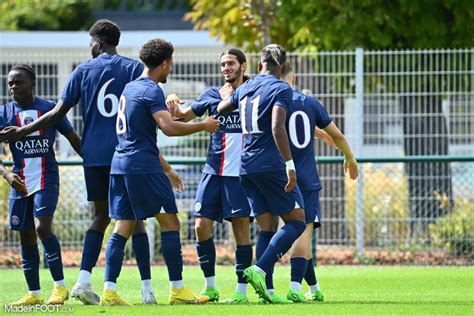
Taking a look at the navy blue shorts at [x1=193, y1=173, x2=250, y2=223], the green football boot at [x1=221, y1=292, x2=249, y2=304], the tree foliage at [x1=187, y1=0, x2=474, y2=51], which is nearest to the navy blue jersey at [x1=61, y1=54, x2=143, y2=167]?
the navy blue shorts at [x1=193, y1=173, x2=250, y2=223]

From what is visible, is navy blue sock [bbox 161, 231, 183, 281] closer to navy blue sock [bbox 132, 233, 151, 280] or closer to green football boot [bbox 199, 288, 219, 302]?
navy blue sock [bbox 132, 233, 151, 280]

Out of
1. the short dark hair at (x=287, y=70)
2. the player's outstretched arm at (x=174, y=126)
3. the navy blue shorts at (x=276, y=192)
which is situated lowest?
the navy blue shorts at (x=276, y=192)

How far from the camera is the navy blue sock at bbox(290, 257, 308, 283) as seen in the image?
35.8 ft

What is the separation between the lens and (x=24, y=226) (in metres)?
11.0

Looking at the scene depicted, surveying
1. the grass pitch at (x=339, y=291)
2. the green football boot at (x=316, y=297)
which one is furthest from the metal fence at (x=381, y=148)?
the green football boot at (x=316, y=297)

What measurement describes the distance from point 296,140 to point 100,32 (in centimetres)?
192

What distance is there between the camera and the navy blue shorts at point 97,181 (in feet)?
35.5

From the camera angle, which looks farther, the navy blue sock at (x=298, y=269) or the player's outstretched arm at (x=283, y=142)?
the navy blue sock at (x=298, y=269)

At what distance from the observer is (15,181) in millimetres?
10758

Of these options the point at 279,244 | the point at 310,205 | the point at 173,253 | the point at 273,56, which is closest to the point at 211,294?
the point at 173,253

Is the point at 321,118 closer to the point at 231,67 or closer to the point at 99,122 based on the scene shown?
the point at 231,67

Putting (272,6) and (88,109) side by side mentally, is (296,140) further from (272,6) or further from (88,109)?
(272,6)

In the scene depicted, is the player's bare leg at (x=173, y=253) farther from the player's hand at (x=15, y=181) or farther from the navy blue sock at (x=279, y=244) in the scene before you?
the player's hand at (x=15, y=181)

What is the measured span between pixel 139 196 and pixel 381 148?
25.5 ft
